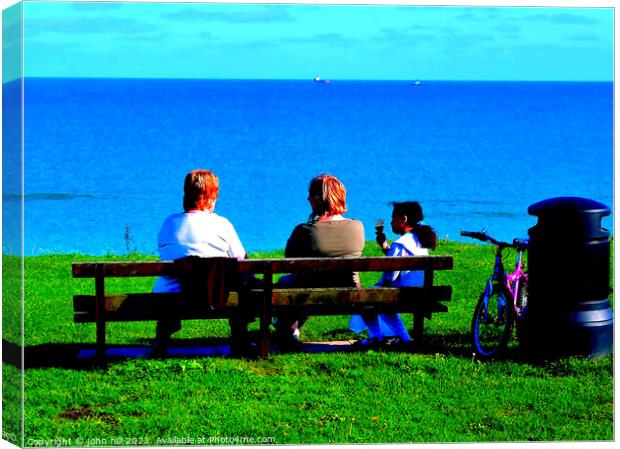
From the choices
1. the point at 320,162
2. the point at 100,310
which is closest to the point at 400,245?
the point at 100,310

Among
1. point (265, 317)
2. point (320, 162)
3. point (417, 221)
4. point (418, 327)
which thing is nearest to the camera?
point (265, 317)

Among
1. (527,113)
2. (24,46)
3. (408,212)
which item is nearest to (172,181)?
(527,113)

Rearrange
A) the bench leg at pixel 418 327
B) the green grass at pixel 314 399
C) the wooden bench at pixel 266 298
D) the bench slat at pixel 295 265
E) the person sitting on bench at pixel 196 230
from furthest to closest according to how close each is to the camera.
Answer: the bench leg at pixel 418 327, the person sitting on bench at pixel 196 230, the wooden bench at pixel 266 298, the bench slat at pixel 295 265, the green grass at pixel 314 399

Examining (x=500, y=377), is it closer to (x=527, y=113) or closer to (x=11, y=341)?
(x=11, y=341)

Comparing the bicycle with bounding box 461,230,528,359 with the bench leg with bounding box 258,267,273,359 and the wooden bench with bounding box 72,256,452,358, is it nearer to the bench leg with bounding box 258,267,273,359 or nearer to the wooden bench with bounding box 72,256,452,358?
the wooden bench with bounding box 72,256,452,358

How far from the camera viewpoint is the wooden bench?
7809 mm

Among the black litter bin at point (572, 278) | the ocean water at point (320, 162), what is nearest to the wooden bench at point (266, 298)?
the black litter bin at point (572, 278)

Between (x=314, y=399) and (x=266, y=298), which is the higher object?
(x=266, y=298)

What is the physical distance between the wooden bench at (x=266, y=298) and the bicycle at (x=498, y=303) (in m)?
0.33

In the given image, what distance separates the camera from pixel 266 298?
8.05 metres

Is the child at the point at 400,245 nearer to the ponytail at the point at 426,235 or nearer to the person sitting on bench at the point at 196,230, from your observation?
the ponytail at the point at 426,235

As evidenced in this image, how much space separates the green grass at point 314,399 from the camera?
7.09 meters

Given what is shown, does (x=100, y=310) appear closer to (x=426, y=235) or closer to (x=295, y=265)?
(x=295, y=265)

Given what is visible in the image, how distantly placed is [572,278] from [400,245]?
4.12 feet
